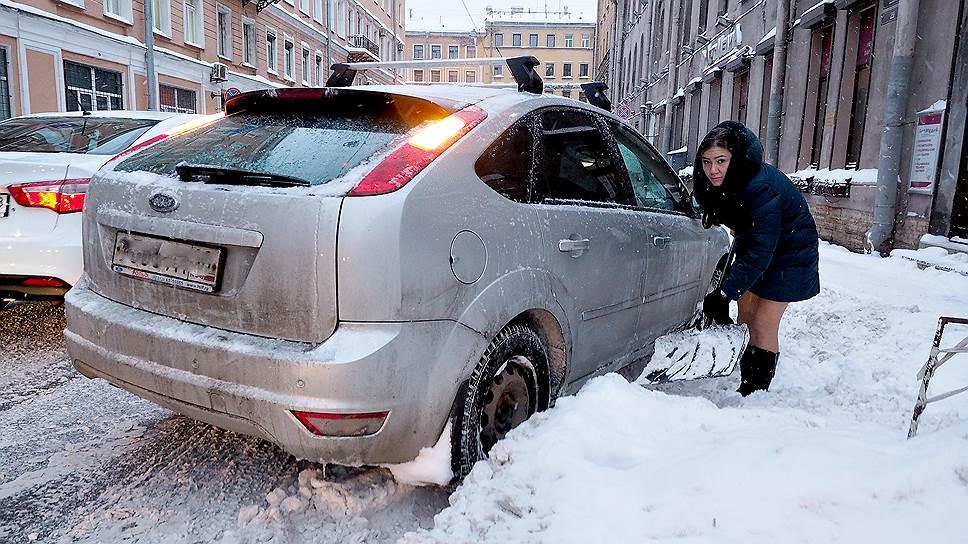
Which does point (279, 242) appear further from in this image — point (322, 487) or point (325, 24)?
point (325, 24)

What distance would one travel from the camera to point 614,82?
41.4 m

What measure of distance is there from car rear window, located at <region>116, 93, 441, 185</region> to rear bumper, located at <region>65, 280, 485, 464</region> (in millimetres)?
548

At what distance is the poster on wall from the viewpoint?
312 inches

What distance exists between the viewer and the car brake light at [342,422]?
195 cm

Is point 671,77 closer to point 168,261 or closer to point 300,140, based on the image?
point 300,140

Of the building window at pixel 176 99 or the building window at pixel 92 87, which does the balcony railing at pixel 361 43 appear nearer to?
the building window at pixel 176 99

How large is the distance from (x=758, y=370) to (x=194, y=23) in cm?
2441

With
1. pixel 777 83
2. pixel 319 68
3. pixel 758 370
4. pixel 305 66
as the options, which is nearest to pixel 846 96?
pixel 777 83

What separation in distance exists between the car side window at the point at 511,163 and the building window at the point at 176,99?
21.3 m

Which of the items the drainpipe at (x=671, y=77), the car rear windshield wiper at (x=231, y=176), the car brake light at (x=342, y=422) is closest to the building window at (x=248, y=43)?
the drainpipe at (x=671, y=77)

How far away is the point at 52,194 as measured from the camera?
377 centimetres

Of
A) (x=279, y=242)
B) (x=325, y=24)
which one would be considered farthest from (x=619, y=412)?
(x=325, y=24)

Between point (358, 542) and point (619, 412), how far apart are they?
1.00m

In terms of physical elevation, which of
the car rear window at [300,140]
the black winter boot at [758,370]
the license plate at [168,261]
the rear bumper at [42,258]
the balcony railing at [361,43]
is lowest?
the black winter boot at [758,370]
